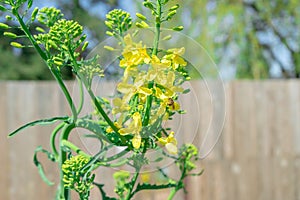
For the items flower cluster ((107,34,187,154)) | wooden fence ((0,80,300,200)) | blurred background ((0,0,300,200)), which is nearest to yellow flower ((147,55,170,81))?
flower cluster ((107,34,187,154))

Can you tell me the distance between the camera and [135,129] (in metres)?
0.37

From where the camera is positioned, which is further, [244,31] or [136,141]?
[244,31]

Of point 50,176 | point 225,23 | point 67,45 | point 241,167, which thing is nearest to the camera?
point 67,45

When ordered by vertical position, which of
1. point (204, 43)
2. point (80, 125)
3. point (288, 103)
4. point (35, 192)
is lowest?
point (35, 192)

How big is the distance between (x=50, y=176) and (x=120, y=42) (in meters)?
2.45

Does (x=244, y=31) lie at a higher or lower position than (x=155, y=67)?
higher

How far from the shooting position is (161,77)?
0.37 m

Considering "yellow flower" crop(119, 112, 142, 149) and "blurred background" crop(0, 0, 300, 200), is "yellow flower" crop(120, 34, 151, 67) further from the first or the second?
"blurred background" crop(0, 0, 300, 200)

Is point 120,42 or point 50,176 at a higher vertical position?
point 120,42

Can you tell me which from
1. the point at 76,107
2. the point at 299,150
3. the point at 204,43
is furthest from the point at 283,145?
the point at 76,107

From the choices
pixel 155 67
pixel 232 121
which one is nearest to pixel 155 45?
pixel 155 67

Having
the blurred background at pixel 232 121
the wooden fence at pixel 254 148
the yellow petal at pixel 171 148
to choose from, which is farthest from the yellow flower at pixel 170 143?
the wooden fence at pixel 254 148

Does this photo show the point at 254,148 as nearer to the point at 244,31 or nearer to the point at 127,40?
the point at 244,31

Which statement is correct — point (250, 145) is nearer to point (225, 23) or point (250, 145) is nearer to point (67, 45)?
point (225, 23)
